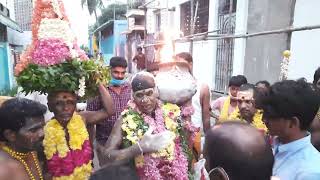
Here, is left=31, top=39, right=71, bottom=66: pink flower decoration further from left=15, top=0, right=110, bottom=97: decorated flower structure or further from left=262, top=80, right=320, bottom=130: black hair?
left=262, top=80, right=320, bottom=130: black hair

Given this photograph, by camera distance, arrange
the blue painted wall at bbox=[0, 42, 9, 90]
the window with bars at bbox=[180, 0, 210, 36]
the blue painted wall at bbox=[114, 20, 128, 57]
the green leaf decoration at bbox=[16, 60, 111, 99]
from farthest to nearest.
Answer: the blue painted wall at bbox=[114, 20, 128, 57] < the blue painted wall at bbox=[0, 42, 9, 90] < the window with bars at bbox=[180, 0, 210, 36] < the green leaf decoration at bbox=[16, 60, 111, 99]

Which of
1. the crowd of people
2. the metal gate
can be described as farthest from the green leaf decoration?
the metal gate

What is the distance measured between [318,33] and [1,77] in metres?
13.0

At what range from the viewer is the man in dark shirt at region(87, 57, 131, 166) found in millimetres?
3941

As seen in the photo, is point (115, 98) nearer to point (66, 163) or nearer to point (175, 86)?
point (175, 86)

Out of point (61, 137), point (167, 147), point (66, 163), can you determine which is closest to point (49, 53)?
point (61, 137)

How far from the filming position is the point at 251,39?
7.49 meters

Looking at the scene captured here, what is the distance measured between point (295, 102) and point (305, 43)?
441 centimetres

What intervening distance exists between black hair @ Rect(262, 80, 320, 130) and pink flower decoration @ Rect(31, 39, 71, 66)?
74.7 inches

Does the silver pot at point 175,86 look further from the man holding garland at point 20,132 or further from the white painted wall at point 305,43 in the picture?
the white painted wall at point 305,43

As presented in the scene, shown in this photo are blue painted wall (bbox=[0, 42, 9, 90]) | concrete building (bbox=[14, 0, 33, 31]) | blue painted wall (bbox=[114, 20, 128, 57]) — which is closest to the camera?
blue painted wall (bbox=[0, 42, 9, 90])

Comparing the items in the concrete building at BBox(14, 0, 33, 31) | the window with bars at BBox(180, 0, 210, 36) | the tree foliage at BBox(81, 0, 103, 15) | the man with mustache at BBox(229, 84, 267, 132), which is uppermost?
the tree foliage at BBox(81, 0, 103, 15)

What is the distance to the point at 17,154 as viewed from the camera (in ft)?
7.83

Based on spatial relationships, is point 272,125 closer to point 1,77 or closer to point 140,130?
point 140,130
